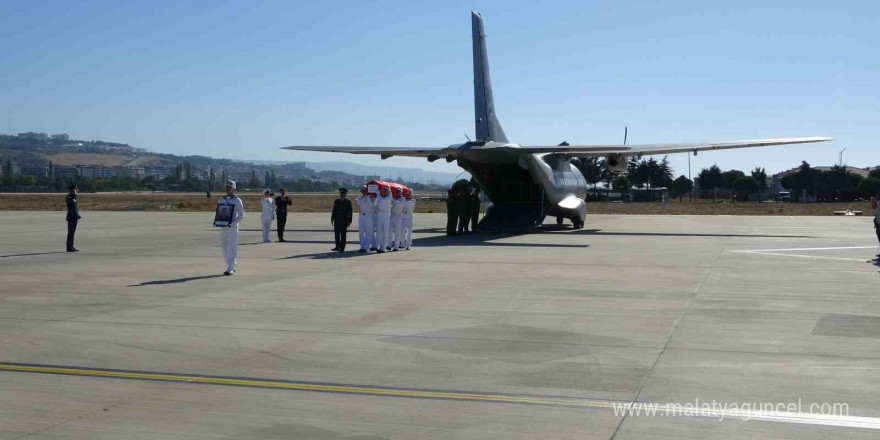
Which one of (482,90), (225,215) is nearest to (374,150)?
(482,90)

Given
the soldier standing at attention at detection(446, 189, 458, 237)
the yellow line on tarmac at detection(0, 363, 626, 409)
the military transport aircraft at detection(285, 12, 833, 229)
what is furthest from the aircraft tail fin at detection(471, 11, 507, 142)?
the yellow line on tarmac at detection(0, 363, 626, 409)

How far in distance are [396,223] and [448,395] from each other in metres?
14.9

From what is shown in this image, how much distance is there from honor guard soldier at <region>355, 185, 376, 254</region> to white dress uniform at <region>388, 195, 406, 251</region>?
64 centimetres

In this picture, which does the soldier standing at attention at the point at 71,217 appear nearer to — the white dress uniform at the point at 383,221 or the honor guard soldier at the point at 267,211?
the honor guard soldier at the point at 267,211

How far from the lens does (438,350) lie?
867cm

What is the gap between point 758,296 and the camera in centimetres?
1279

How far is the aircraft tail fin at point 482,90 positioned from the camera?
96.6ft

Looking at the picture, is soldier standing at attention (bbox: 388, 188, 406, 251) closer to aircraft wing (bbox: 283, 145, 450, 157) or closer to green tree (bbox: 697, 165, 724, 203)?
aircraft wing (bbox: 283, 145, 450, 157)

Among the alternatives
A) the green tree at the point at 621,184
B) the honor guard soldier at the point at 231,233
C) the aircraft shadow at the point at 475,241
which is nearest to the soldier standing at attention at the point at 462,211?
the aircraft shadow at the point at 475,241

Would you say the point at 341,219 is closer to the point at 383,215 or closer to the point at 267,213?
the point at 383,215

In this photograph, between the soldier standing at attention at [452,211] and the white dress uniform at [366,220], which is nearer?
the white dress uniform at [366,220]

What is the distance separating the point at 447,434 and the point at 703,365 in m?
3.20

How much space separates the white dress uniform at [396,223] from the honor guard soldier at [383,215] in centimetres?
29

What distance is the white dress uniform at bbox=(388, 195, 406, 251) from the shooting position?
21500mm
